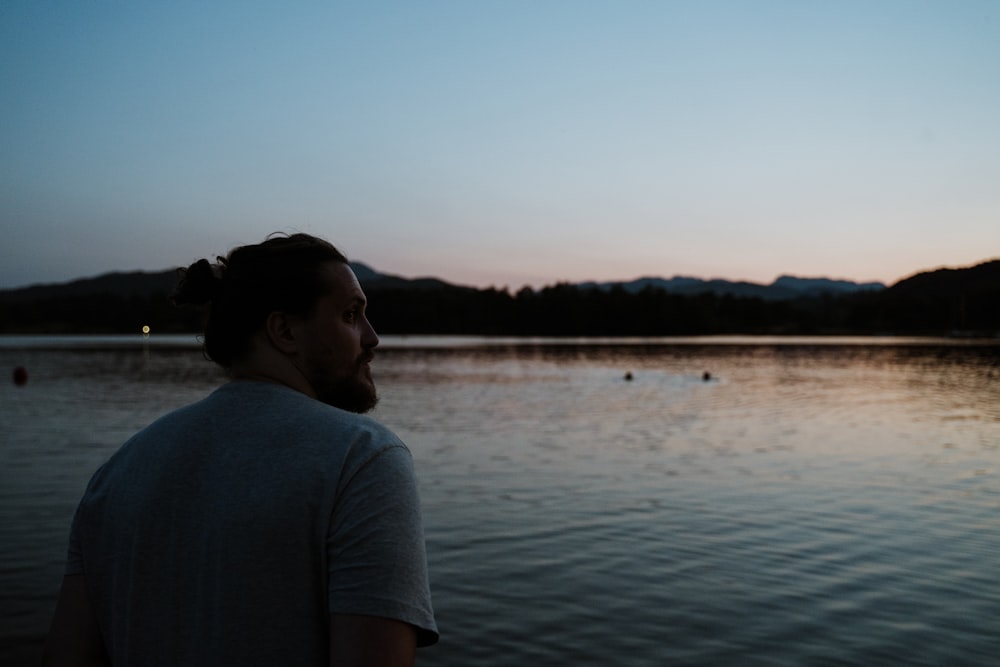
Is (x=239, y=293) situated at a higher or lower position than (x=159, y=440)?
higher

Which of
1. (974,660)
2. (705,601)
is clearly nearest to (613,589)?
(705,601)

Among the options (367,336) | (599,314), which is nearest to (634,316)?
(599,314)

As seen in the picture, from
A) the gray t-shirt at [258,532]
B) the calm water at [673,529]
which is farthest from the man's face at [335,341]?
the calm water at [673,529]

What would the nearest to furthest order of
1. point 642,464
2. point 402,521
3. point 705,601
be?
1. point 402,521
2. point 705,601
3. point 642,464

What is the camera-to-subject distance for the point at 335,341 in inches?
70.3

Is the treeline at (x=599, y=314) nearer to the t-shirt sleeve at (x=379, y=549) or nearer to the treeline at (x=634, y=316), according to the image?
the treeline at (x=634, y=316)

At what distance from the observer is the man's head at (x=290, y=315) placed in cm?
173

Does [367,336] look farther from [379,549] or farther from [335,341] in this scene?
[379,549]

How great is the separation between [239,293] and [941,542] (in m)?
11.0

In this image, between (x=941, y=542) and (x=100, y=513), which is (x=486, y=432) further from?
(x=100, y=513)

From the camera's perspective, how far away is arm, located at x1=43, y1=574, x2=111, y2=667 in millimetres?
1796

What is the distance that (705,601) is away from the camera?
8.07m

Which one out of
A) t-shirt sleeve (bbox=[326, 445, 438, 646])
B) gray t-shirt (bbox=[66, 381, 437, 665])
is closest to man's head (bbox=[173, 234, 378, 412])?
gray t-shirt (bbox=[66, 381, 437, 665])

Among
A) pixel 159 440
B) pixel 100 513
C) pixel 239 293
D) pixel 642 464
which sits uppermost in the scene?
pixel 239 293
